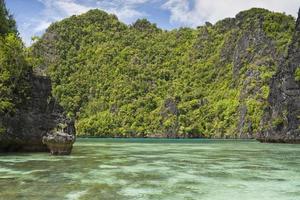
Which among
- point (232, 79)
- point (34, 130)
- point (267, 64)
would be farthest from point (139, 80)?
point (34, 130)

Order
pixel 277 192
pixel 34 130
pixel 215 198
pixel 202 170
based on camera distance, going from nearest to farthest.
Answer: pixel 215 198 < pixel 277 192 < pixel 202 170 < pixel 34 130

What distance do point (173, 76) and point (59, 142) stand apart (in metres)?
139

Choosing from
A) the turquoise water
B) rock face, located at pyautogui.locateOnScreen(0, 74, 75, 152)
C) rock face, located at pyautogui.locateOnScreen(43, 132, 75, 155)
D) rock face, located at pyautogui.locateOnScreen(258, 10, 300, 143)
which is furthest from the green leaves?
rock face, located at pyautogui.locateOnScreen(258, 10, 300, 143)

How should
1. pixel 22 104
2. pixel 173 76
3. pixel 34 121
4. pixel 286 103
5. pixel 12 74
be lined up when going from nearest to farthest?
pixel 12 74 → pixel 34 121 → pixel 22 104 → pixel 286 103 → pixel 173 76

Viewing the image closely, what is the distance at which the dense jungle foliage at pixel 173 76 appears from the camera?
124 meters

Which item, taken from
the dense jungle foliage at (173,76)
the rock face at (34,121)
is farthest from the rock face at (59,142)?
the dense jungle foliage at (173,76)

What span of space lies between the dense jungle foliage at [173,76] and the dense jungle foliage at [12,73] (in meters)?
71.8

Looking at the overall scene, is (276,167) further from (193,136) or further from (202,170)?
(193,136)

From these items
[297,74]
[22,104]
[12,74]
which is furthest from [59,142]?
[297,74]

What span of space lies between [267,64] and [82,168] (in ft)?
357

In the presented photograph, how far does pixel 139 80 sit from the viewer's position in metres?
165

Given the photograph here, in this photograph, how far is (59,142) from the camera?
2927 cm

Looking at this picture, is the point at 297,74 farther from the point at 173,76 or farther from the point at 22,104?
the point at 173,76

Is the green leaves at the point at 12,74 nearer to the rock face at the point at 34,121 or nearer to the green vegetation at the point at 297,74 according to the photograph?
the rock face at the point at 34,121
